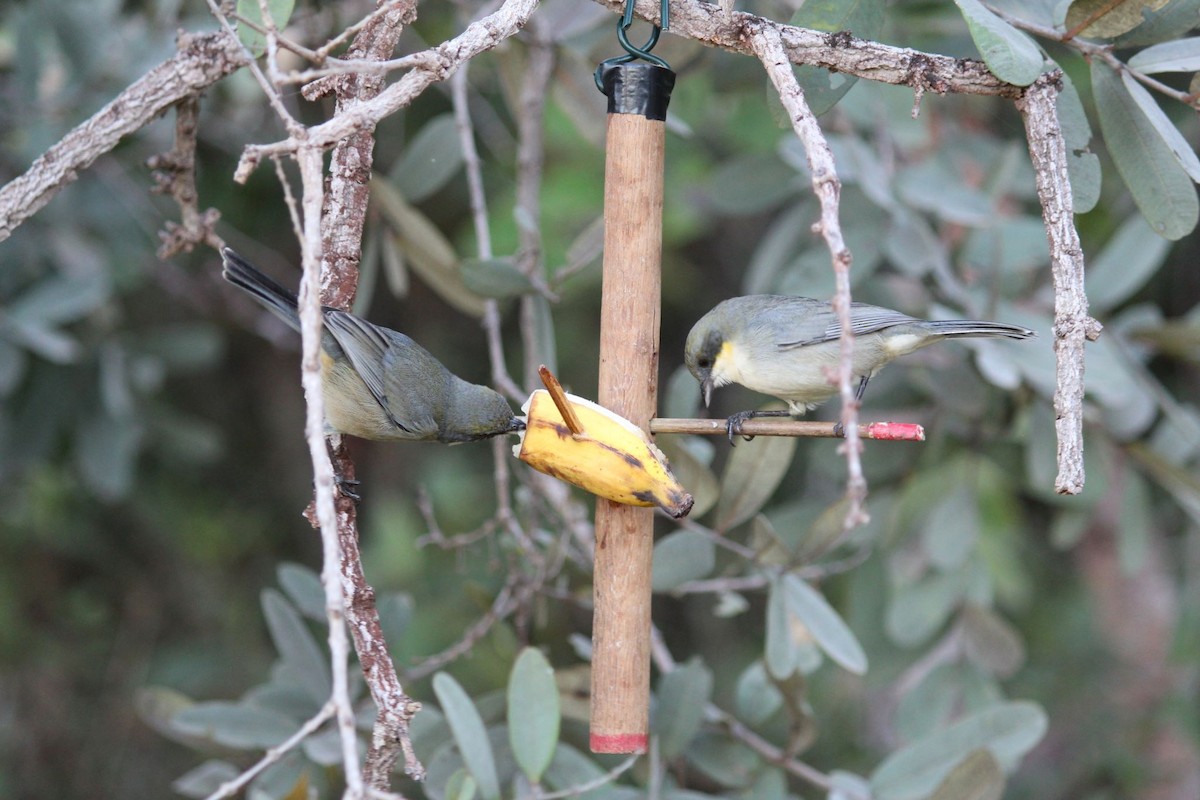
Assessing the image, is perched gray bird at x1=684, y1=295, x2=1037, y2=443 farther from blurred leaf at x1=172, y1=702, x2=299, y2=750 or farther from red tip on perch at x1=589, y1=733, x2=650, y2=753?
blurred leaf at x1=172, y1=702, x2=299, y2=750

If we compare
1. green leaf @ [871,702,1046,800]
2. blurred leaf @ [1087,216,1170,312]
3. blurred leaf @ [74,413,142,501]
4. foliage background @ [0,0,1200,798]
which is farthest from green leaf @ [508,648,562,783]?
blurred leaf @ [74,413,142,501]

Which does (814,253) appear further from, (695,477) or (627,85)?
(627,85)

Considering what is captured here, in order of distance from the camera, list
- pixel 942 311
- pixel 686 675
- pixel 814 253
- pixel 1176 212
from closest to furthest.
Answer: pixel 1176 212 → pixel 686 675 → pixel 942 311 → pixel 814 253

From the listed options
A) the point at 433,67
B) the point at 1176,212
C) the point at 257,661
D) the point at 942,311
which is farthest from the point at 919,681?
the point at 257,661

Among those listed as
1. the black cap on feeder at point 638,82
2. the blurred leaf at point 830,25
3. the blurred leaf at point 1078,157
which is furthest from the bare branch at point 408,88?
the blurred leaf at point 1078,157

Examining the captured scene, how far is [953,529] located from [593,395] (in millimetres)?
2568

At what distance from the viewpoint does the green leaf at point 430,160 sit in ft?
10.1

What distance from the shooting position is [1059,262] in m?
1.75

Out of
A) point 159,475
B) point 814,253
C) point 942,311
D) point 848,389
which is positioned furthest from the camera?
point 159,475

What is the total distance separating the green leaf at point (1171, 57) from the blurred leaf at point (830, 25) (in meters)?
0.46

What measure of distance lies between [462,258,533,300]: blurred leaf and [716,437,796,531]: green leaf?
65 centimetres

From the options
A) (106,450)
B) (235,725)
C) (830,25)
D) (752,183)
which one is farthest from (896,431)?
(106,450)

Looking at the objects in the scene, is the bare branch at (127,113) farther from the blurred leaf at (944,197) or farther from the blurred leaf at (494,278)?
the blurred leaf at (944,197)

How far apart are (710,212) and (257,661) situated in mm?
3102
